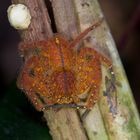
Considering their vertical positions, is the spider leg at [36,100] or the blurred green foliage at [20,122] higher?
the spider leg at [36,100]

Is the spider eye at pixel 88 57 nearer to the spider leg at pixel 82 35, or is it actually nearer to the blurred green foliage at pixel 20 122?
the spider leg at pixel 82 35

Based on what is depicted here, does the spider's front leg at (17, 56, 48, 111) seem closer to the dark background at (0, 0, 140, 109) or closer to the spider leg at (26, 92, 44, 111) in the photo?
the spider leg at (26, 92, 44, 111)

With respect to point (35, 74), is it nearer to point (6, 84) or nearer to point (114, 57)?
point (114, 57)

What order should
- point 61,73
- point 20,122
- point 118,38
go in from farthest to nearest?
point 118,38 → point 20,122 → point 61,73

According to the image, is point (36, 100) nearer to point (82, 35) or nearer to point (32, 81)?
point (32, 81)

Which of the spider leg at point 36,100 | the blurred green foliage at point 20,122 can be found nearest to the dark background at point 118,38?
the blurred green foliage at point 20,122

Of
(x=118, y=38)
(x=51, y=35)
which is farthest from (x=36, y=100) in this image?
(x=118, y=38)
